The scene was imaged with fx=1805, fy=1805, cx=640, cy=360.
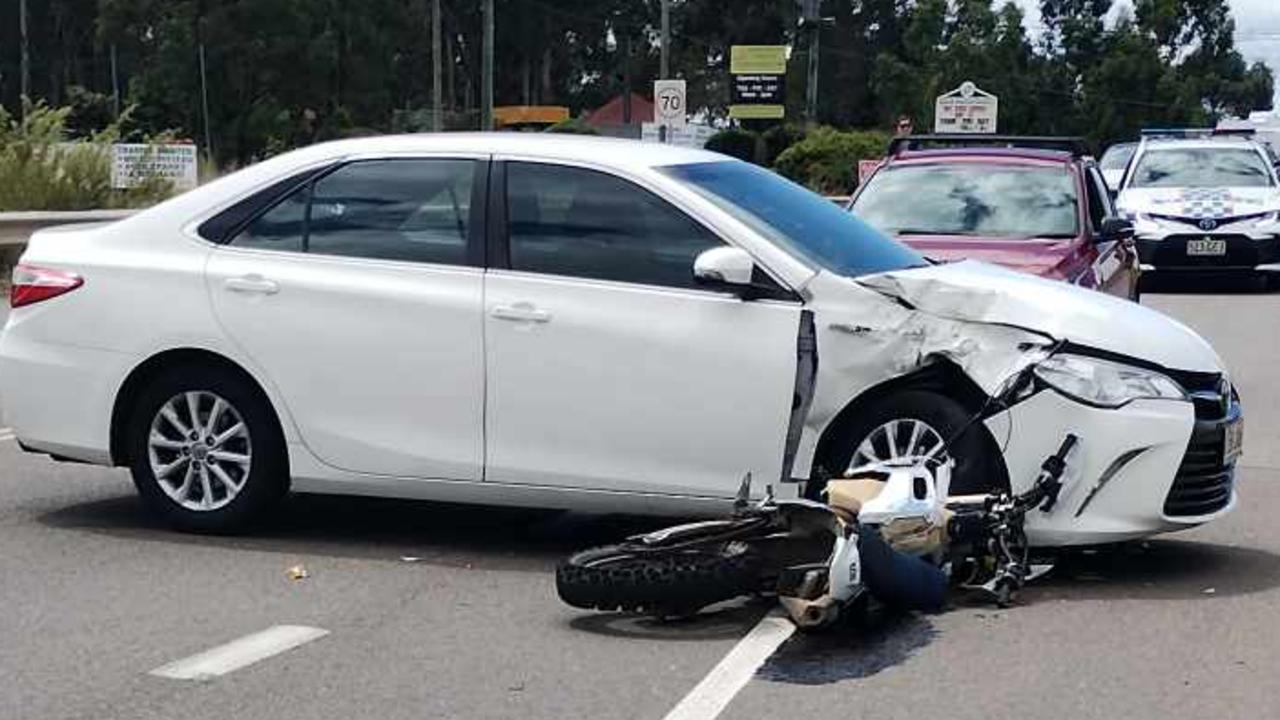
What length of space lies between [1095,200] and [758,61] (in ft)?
145

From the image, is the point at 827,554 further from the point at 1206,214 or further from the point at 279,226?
the point at 1206,214

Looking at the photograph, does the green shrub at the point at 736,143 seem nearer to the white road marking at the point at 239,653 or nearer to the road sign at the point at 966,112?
the road sign at the point at 966,112

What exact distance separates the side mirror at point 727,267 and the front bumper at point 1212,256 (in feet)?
45.7

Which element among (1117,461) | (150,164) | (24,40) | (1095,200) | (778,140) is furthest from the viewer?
(24,40)

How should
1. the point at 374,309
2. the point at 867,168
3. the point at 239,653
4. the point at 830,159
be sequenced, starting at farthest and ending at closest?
1. the point at 830,159
2. the point at 867,168
3. the point at 374,309
4. the point at 239,653

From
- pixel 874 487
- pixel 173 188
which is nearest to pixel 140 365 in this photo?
pixel 874 487

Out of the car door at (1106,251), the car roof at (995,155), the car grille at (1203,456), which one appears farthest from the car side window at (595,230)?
the car roof at (995,155)

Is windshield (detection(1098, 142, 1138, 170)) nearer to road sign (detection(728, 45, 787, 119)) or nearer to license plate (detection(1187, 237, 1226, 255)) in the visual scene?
license plate (detection(1187, 237, 1226, 255))

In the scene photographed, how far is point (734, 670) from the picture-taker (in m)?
5.66

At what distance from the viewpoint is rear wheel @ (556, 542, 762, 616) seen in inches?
239

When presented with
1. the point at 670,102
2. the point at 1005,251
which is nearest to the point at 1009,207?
the point at 1005,251

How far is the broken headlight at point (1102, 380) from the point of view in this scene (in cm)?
654

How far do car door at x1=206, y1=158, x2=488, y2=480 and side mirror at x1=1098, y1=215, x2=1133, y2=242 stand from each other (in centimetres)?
543

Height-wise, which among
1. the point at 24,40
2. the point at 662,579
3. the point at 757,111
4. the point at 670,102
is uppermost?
the point at 24,40
